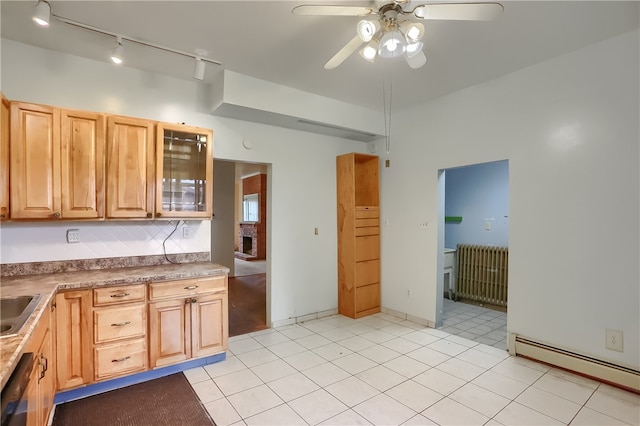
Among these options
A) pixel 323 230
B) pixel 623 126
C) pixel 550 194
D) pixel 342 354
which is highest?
pixel 623 126

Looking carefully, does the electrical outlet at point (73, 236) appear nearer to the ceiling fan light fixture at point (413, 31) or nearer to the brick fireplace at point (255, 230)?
the ceiling fan light fixture at point (413, 31)

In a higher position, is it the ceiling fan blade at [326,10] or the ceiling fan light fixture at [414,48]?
the ceiling fan blade at [326,10]

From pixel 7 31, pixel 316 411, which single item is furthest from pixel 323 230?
pixel 7 31

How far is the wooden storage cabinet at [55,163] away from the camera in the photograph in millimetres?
2281

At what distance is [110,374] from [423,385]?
2.43 metres

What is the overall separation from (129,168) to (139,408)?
1856 mm

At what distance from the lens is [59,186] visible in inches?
95.0

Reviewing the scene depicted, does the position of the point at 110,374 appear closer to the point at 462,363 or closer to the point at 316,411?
the point at 316,411

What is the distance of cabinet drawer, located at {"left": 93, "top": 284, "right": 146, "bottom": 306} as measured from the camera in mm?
2328

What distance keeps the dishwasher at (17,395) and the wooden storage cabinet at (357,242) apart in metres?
3.32

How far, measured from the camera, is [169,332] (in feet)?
8.62

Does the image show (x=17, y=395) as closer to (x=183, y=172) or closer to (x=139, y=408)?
(x=139, y=408)

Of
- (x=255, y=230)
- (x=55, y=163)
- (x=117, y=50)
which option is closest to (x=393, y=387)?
(x=55, y=163)

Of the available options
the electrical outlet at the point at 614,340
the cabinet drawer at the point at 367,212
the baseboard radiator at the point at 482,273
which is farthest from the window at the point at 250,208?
the electrical outlet at the point at 614,340
